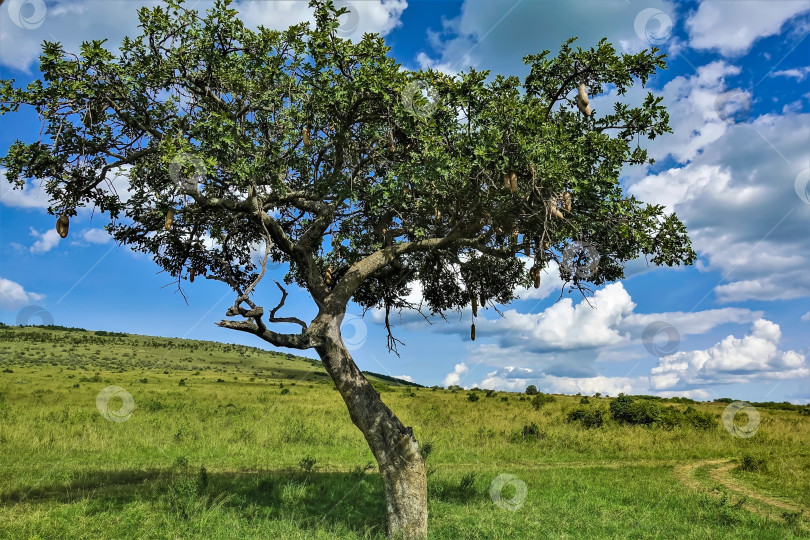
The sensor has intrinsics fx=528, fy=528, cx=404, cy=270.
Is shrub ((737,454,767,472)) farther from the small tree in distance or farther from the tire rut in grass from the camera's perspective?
the small tree in distance

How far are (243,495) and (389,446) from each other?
4860 mm

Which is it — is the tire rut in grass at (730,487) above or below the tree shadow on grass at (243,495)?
below

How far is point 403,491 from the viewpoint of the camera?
1126 cm

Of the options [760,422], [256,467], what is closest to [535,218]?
[256,467]

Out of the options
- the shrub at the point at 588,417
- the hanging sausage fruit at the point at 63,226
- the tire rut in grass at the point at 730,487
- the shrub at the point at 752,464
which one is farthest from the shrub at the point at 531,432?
the hanging sausage fruit at the point at 63,226

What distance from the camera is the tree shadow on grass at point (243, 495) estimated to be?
12.1 meters

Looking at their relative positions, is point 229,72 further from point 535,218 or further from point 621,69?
point 621,69

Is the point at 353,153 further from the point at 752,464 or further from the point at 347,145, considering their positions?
the point at 752,464

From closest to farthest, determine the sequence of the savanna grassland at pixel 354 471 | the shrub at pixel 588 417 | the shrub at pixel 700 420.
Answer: the savanna grassland at pixel 354 471
the shrub at pixel 700 420
the shrub at pixel 588 417

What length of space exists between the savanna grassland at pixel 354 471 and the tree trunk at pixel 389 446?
599 mm

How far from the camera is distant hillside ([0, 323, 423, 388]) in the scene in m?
79.2

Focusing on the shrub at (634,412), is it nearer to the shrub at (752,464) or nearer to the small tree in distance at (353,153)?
the shrub at (752,464)

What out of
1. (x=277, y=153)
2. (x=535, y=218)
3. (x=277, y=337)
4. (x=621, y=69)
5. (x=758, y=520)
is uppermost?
(x=621, y=69)

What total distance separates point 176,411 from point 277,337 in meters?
23.9
